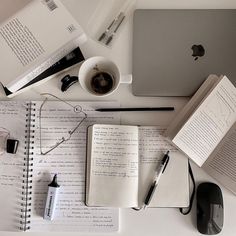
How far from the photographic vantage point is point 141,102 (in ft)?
3.14

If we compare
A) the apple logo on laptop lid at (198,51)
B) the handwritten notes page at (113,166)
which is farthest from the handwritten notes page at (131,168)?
the apple logo on laptop lid at (198,51)

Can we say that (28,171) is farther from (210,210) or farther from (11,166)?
(210,210)

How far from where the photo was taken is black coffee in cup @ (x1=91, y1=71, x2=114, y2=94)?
927 mm

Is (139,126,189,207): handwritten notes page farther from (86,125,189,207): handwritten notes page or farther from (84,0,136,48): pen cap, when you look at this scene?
(84,0,136,48): pen cap

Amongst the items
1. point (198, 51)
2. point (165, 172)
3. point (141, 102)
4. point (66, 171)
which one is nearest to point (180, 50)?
point (198, 51)

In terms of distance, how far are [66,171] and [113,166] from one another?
12 centimetres

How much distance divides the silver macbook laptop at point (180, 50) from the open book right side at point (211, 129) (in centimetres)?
4

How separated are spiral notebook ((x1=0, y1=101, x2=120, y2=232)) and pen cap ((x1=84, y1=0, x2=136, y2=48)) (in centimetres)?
19

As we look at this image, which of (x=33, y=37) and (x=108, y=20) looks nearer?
(x=33, y=37)

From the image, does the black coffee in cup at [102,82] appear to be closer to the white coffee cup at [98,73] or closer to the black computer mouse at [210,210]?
the white coffee cup at [98,73]

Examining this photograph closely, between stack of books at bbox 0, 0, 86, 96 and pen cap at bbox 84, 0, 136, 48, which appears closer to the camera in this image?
stack of books at bbox 0, 0, 86, 96

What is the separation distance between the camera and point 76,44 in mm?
919

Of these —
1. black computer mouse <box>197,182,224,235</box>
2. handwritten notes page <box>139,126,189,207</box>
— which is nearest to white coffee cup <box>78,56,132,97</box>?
handwritten notes page <box>139,126,189,207</box>

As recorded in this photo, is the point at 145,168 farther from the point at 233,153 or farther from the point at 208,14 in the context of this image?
the point at 208,14
